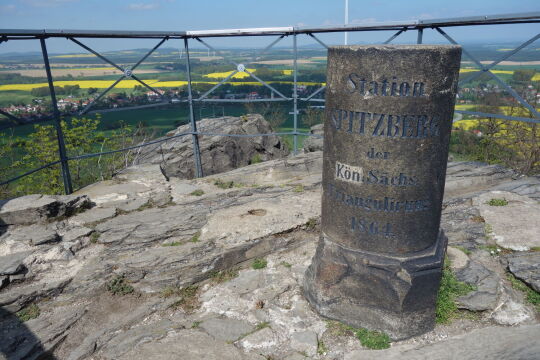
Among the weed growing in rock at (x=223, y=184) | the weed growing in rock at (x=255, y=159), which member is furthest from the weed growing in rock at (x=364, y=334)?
the weed growing in rock at (x=255, y=159)

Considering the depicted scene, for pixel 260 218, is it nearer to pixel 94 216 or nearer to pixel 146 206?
pixel 146 206

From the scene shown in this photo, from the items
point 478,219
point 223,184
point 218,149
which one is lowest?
point 218,149

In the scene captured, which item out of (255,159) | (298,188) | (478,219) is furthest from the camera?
(255,159)

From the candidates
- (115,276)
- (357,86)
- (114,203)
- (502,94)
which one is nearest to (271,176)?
(114,203)

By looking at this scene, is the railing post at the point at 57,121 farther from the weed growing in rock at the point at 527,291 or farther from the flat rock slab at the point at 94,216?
the weed growing in rock at the point at 527,291

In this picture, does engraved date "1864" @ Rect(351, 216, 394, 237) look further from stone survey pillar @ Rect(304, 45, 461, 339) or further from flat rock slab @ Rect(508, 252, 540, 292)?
flat rock slab @ Rect(508, 252, 540, 292)

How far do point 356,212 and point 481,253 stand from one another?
234 cm

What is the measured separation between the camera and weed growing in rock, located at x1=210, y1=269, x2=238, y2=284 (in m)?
4.91

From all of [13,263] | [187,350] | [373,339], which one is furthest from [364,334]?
[13,263]

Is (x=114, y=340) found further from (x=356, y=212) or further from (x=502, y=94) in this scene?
(x=502, y=94)

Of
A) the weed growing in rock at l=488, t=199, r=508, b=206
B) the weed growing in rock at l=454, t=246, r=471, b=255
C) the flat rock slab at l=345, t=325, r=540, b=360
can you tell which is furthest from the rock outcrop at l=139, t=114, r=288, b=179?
the flat rock slab at l=345, t=325, r=540, b=360

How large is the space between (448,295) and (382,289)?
0.87 meters

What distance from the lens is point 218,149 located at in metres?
15.1

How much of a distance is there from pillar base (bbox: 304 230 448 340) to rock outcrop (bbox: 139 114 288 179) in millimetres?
9698
